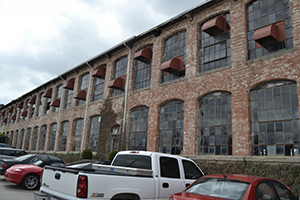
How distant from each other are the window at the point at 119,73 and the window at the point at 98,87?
1.37 m

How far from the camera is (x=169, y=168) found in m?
6.25

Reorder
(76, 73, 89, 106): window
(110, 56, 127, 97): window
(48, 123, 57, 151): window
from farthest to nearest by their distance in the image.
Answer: (48, 123, 57, 151): window < (76, 73, 89, 106): window < (110, 56, 127, 97): window

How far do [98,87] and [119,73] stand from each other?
3.03 meters

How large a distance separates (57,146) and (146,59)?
13558mm

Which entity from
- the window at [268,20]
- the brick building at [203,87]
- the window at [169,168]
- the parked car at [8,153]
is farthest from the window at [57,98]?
the window at [169,168]

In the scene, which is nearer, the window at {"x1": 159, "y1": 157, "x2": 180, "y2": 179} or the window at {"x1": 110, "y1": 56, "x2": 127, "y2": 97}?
the window at {"x1": 159, "y1": 157, "x2": 180, "y2": 179}

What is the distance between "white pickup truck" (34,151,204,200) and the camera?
4.72 meters

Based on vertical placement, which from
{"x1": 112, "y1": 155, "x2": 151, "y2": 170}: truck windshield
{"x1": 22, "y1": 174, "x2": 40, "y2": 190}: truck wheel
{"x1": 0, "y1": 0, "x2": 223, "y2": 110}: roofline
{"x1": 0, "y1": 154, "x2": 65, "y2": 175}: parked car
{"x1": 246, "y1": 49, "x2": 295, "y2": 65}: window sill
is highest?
{"x1": 0, "y1": 0, "x2": 223, "y2": 110}: roofline

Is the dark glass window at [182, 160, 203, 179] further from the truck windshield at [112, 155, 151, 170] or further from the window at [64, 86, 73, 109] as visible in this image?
the window at [64, 86, 73, 109]

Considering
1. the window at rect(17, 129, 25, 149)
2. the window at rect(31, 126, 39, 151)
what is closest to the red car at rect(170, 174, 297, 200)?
the window at rect(31, 126, 39, 151)

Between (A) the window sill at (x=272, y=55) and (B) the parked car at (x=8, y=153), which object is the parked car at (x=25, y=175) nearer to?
(B) the parked car at (x=8, y=153)

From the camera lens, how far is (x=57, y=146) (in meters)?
25.1

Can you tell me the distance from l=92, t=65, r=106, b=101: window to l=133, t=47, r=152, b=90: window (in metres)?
4.06

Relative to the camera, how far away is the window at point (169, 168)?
6.11 metres
